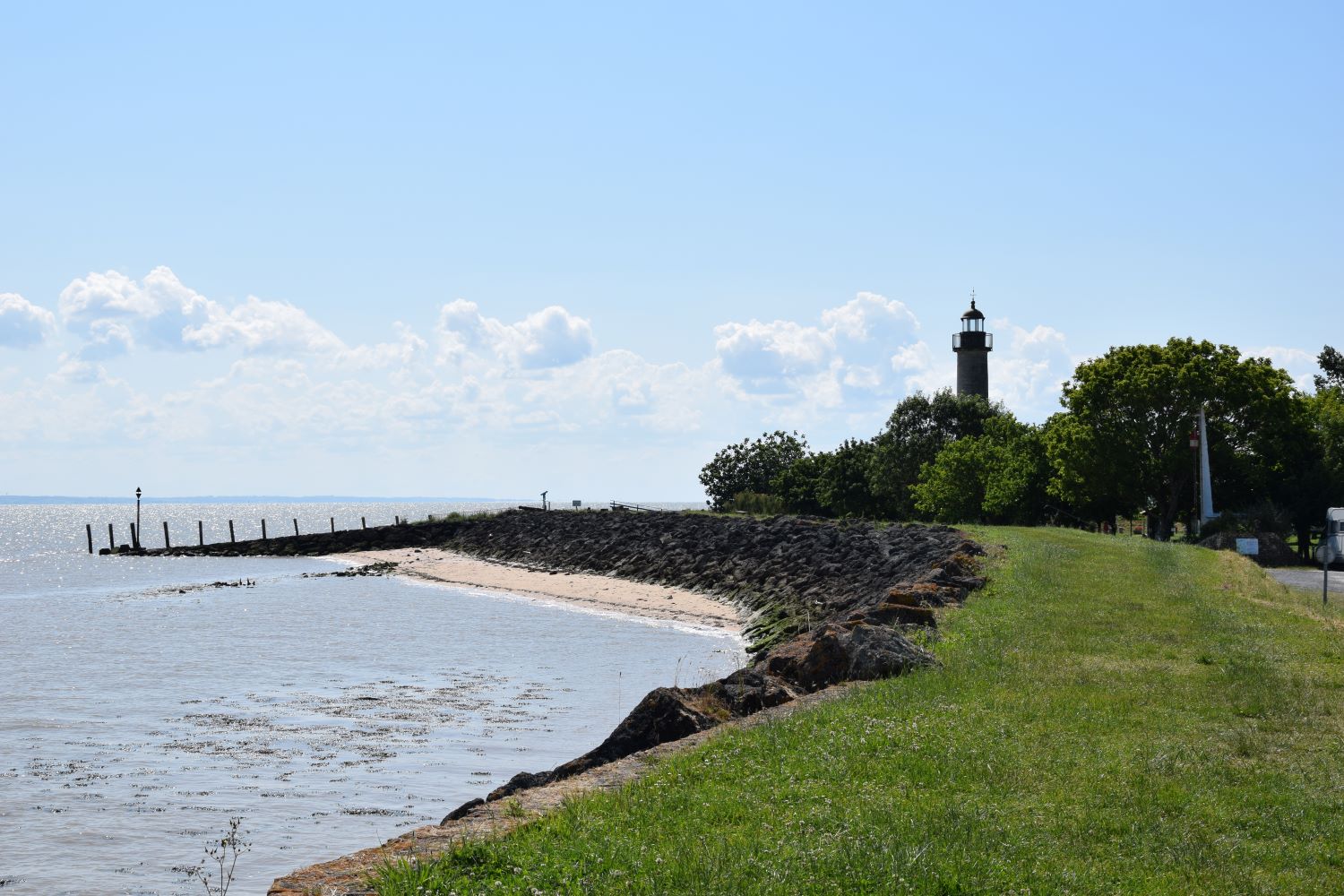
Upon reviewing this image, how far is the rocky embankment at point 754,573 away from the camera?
1298cm

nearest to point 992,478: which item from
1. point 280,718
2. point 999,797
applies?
point 280,718

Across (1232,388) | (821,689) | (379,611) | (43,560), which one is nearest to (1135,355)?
(1232,388)

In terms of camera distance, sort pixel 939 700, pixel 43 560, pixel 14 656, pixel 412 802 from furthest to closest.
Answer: pixel 43 560 → pixel 14 656 → pixel 412 802 → pixel 939 700

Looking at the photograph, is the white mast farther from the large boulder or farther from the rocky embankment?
the large boulder

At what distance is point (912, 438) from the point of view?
78.3 metres

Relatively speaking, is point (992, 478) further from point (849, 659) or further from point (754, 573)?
point (849, 659)

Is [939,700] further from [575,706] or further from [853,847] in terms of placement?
[575,706]

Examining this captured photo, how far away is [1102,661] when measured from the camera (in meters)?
14.5

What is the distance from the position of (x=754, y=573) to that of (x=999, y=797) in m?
39.7

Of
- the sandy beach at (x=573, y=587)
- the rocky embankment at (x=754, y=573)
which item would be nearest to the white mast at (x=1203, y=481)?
the rocky embankment at (x=754, y=573)

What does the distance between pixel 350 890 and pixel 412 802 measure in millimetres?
8306

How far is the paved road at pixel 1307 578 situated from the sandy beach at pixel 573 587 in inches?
652

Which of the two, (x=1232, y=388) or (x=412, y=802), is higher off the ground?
(x=1232, y=388)

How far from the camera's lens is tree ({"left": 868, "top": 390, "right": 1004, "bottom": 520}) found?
77750 millimetres
